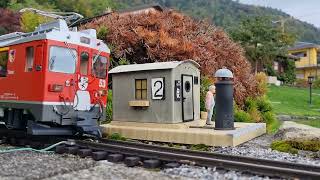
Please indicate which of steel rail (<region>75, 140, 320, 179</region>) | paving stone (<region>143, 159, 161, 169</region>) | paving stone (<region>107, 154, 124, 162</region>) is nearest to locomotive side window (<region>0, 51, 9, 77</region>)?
steel rail (<region>75, 140, 320, 179</region>)

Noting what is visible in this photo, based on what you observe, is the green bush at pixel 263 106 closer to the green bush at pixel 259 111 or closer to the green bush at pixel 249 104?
the green bush at pixel 259 111

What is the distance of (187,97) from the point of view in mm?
12984

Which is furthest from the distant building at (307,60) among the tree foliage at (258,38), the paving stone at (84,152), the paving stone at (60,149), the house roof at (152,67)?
the paving stone at (84,152)

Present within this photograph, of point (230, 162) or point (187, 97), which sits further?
point (187, 97)

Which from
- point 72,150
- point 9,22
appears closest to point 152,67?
point 72,150

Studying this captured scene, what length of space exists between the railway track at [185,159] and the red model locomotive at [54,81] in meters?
0.85

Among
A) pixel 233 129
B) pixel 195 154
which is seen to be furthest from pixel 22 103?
pixel 233 129

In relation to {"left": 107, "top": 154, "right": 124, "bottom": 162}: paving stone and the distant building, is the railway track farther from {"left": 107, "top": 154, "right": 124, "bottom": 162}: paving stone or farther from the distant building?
the distant building

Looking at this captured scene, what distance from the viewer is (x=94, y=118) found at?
1147cm

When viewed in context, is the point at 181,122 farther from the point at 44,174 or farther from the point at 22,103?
the point at 44,174

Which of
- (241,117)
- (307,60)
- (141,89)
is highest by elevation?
(307,60)

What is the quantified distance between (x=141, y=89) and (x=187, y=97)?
1.42 metres

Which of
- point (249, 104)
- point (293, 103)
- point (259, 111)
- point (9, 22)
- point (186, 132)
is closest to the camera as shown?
point (186, 132)

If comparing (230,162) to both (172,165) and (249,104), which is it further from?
(249,104)
